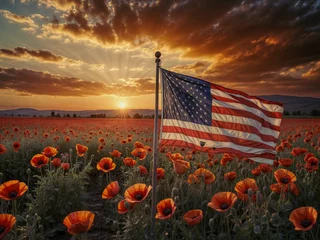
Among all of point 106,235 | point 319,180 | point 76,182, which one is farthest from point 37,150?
point 319,180

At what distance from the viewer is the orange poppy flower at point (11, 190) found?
3.09m

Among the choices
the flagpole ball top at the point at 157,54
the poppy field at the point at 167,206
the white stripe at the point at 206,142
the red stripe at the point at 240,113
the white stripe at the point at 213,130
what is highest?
the flagpole ball top at the point at 157,54

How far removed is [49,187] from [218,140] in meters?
2.63

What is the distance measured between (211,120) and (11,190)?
105 inches

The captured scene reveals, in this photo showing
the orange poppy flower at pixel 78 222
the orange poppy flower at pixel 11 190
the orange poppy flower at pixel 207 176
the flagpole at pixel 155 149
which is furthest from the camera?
the orange poppy flower at pixel 207 176

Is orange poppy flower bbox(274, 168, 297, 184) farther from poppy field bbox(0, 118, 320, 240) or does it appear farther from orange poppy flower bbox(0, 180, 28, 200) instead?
orange poppy flower bbox(0, 180, 28, 200)

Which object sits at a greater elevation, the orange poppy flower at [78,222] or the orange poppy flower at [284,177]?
the orange poppy flower at [284,177]

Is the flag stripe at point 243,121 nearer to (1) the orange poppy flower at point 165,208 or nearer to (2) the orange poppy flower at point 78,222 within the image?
(1) the orange poppy flower at point 165,208

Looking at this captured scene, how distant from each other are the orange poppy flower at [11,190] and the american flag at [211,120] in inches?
72.8

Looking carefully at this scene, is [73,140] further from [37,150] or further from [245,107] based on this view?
[245,107]

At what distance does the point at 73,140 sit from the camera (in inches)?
341

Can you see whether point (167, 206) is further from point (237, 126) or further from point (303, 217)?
point (237, 126)

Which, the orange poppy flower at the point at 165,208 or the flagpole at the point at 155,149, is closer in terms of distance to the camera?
the orange poppy flower at the point at 165,208

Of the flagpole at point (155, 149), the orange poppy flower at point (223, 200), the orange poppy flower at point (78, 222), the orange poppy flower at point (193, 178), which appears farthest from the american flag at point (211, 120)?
the orange poppy flower at point (78, 222)
